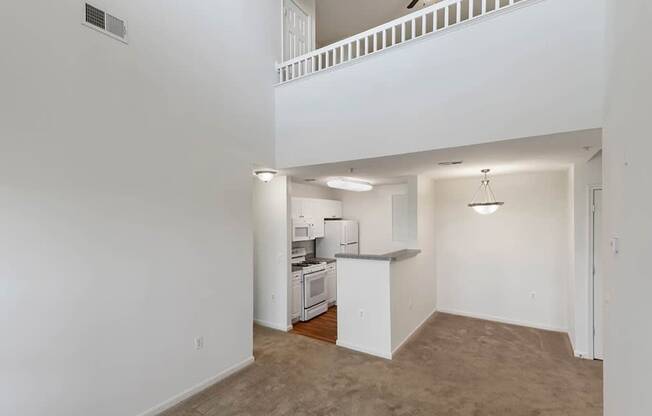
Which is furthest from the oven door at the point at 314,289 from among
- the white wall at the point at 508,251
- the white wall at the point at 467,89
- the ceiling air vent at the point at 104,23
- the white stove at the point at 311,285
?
the ceiling air vent at the point at 104,23

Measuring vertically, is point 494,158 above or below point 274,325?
above

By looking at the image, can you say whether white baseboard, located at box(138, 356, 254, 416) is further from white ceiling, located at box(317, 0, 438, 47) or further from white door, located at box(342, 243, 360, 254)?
white ceiling, located at box(317, 0, 438, 47)

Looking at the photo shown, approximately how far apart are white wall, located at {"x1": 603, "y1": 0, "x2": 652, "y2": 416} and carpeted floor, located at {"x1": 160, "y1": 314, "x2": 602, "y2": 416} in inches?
38.6

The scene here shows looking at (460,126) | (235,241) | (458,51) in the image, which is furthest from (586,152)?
(235,241)

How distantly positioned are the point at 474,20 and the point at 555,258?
3.91m

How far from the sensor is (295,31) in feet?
15.2

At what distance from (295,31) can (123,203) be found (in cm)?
364

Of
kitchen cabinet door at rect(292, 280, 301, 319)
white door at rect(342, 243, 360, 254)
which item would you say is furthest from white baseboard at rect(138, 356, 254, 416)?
white door at rect(342, 243, 360, 254)

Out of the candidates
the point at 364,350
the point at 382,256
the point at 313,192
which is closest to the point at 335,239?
the point at 313,192

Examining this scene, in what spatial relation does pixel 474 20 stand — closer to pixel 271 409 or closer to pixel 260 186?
pixel 260 186

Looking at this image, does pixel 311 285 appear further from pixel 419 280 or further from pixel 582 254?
pixel 582 254

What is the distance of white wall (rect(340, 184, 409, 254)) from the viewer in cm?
633

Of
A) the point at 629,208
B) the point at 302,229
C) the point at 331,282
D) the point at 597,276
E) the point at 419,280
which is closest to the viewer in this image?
the point at 629,208

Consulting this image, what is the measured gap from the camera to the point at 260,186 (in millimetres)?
5105
